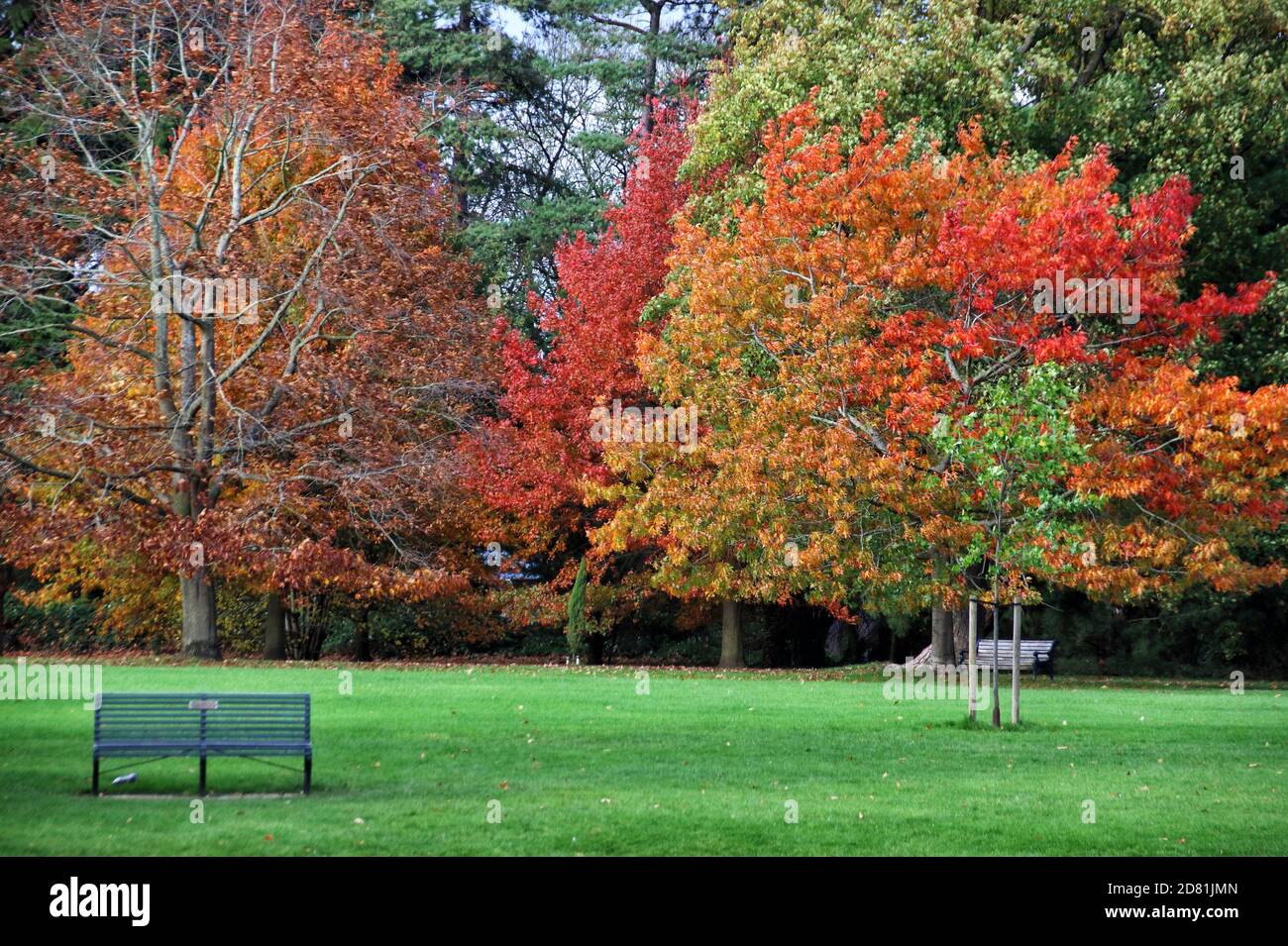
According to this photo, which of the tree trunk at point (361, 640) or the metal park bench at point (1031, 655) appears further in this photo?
the tree trunk at point (361, 640)

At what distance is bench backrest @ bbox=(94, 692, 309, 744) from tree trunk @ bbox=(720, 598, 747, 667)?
21.9 metres

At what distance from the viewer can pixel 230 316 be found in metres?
27.7

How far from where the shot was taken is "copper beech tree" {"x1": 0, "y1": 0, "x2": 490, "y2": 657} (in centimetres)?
2750

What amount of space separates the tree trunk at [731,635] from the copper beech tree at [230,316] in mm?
6544

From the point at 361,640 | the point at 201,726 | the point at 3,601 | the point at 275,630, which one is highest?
the point at 201,726

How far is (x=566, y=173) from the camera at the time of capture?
45375 millimetres

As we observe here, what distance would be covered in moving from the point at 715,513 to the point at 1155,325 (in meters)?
8.17

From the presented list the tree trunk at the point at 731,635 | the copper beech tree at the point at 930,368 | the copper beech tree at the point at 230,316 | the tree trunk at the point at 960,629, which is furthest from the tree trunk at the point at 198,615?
Answer: the tree trunk at the point at 960,629

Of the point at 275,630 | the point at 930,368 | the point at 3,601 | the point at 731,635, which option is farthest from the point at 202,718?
the point at 3,601

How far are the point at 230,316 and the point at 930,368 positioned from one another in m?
12.6

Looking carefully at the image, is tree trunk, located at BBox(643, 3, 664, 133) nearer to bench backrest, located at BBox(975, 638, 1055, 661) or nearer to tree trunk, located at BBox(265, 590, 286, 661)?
tree trunk, located at BBox(265, 590, 286, 661)

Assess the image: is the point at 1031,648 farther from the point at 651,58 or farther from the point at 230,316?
the point at 651,58

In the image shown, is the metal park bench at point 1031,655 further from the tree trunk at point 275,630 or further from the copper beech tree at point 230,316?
the tree trunk at point 275,630

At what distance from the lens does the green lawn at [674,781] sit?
10.6m
